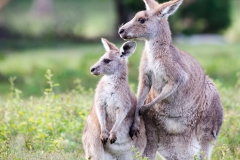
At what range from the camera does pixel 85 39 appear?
22125 mm

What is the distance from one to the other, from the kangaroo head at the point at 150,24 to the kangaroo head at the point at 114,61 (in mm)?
164

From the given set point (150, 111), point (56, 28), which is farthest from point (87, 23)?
point (150, 111)

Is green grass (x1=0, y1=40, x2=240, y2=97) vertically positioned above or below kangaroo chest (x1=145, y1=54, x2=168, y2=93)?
above

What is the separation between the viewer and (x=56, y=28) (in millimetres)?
21906

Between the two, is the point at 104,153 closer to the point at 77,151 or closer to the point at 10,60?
the point at 77,151

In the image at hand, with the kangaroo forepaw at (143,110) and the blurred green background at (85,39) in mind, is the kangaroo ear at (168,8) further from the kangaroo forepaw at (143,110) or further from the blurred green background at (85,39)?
the blurred green background at (85,39)

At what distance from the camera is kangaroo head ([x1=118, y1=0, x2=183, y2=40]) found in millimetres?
6883

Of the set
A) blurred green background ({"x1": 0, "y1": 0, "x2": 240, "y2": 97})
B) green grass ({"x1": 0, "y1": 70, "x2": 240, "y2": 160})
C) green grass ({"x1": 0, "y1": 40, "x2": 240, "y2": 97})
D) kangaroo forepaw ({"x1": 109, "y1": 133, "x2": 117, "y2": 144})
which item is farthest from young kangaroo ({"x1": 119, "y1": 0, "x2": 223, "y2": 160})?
blurred green background ({"x1": 0, "y1": 0, "x2": 240, "y2": 97})

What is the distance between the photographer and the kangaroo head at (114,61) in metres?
6.95

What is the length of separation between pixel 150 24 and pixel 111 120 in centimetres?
110

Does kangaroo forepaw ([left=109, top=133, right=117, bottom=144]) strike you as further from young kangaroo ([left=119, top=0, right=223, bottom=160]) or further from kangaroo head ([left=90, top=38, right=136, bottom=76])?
kangaroo head ([left=90, top=38, right=136, bottom=76])

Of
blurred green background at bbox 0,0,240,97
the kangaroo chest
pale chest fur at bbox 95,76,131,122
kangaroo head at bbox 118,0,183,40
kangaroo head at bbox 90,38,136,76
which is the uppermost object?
blurred green background at bbox 0,0,240,97

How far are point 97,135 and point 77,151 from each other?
0.96m

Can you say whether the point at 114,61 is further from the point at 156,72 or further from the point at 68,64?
the point at 68,64
